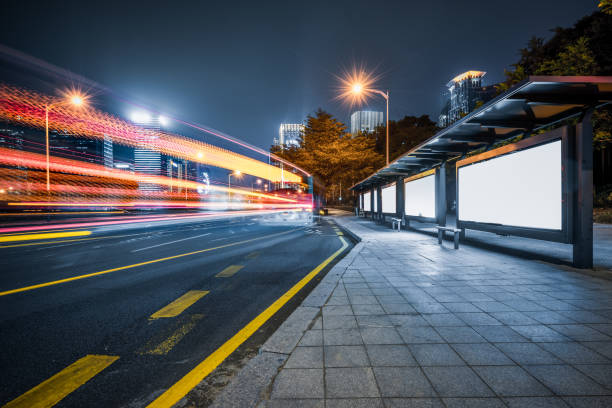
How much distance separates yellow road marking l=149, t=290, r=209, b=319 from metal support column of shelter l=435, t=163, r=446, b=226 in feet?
31.2

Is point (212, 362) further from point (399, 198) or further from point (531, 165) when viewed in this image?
point (399, 198)

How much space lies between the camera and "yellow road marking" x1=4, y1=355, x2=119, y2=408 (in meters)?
2.27

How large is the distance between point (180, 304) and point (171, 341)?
127cm

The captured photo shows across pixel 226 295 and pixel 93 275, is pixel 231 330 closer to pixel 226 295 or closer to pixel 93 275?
pixel 226 295

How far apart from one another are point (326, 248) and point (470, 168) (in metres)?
5.64

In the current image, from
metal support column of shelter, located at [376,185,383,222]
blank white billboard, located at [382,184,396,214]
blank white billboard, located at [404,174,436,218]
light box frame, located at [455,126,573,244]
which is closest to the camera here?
light box frame, located at [455,126,573,244]

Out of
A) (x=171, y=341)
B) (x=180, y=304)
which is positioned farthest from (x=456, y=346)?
(x=180, y=304)

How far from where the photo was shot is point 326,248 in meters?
10.2

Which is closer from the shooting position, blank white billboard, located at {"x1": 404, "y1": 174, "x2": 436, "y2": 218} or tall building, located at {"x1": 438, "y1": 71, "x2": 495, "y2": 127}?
blank white billboard, located at {"x1": 404, "y1": 174, "x2": 436, "y2": 218}

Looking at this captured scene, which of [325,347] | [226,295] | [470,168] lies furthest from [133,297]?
[470,168]

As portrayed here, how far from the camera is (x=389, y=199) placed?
1880 cm

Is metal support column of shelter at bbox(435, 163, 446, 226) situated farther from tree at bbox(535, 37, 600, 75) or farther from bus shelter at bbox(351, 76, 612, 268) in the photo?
tree at bbox(535, 37, 600, 75)

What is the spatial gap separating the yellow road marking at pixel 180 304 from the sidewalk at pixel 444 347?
1.90 m

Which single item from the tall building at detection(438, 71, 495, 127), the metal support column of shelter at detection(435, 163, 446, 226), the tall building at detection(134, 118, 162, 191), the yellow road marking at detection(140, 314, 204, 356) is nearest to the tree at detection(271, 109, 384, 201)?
the tall building at detection(134, 118, 162, 191)
